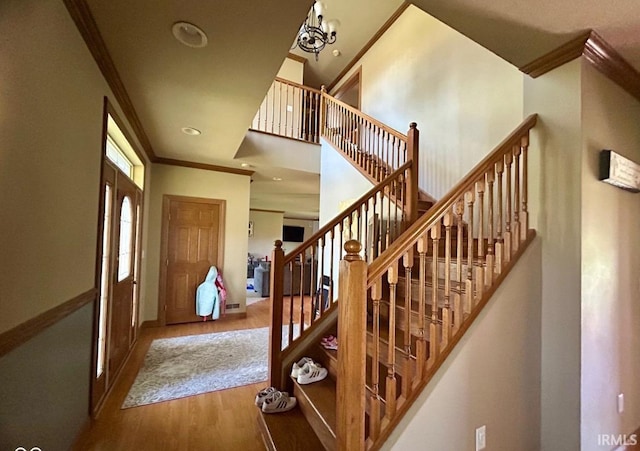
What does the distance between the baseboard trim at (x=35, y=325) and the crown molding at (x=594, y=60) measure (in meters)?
2.94

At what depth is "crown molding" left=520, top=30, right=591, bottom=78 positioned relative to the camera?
1639 millimetres

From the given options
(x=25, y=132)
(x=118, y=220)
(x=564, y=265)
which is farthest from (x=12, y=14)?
(x=564, y=265)

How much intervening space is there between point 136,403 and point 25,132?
2.17m

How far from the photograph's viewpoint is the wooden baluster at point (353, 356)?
4.16ft

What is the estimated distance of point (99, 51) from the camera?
1.95 metres

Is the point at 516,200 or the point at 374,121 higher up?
the point at 374,121

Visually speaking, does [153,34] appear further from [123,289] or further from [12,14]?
[123,289]

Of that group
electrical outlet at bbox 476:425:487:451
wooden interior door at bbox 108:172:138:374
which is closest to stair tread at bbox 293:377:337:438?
electrical outlet at bbox 476:425:487:451


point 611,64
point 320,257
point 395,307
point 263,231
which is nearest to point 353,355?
point 395,307

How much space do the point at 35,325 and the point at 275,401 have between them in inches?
56.5

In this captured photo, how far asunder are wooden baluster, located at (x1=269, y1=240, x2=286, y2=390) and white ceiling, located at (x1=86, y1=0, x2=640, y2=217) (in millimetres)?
1304

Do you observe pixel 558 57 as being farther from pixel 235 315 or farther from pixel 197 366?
pixel 235 315

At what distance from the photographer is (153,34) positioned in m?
1.83

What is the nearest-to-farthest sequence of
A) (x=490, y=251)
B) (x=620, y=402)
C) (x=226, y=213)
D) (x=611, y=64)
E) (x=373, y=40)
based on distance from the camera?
(x=490, y=251), (x=611, y=64), (x=620, y=402), (x=226, y=213), (x=373, y=40)
